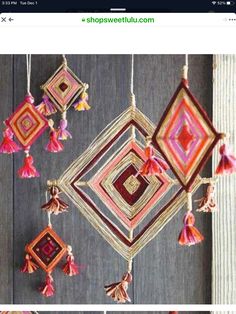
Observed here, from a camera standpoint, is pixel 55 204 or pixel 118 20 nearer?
pixel 118 20

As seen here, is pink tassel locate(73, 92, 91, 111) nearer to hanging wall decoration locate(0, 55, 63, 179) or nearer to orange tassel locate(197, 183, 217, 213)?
hanging wall decoration locate(0, 55, 63, 179)

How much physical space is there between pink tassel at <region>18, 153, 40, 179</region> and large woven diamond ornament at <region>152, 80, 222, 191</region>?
28 centimetres

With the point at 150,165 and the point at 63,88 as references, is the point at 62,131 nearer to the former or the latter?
the point at 63,88

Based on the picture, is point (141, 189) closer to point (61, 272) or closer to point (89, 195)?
point (89, 195)

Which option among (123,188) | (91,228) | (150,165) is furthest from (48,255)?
(150,165)

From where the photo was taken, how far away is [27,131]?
82 centimetres

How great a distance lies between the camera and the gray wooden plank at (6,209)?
879 mm

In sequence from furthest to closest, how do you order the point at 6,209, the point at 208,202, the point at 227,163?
the point at 6,209 < the point at 208,202 < the point at 227,163

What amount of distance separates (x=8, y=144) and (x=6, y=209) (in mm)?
150

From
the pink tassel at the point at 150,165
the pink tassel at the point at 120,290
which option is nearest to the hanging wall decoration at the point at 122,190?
the pink tassel at the point at 120,290

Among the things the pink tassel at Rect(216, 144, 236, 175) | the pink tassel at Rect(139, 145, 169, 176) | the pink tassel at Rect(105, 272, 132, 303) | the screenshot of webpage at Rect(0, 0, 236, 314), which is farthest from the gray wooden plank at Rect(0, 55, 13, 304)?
the pink tassel at Rect(216, 144, 236, 175)

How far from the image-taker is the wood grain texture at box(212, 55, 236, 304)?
32.1 inches

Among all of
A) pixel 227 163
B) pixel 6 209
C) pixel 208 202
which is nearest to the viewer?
pixel 227 163

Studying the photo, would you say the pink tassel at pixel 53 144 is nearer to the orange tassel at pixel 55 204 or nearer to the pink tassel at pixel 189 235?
the orange tassel at pixel 55 204
